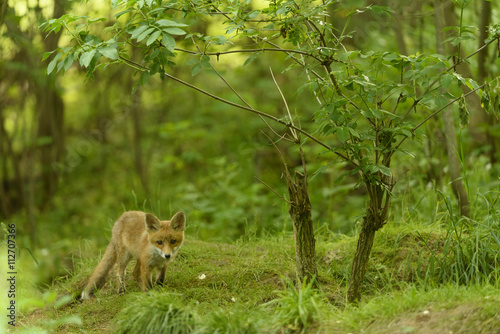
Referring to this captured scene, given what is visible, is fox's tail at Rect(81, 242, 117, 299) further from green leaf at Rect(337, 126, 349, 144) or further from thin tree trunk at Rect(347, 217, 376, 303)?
green leaf at Rect(337, 126, 349, 144)

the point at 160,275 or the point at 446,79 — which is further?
the point at 160,275

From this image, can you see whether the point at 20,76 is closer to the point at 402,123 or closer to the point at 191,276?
the point at 191,276

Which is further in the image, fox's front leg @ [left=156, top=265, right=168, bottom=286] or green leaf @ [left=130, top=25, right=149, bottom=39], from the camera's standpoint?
fox's front leg @ [left=156, top=265, right=168, bottom=286]

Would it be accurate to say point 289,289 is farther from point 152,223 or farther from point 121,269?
point 121,269

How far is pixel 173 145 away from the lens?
14078 mm

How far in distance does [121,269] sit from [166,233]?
2.55ft

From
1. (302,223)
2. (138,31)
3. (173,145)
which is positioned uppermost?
(138,31)

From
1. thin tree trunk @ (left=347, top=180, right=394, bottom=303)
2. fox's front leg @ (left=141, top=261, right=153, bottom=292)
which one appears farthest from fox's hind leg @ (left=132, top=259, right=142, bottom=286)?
thin tree trunk @ (left=347, top=180, right=394, bottom=303)

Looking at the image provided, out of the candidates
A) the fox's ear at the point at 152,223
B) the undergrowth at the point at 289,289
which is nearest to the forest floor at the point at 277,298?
the undergrowth at the point at 289,289

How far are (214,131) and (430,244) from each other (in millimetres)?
8508

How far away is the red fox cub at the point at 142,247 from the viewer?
4594 millimetres

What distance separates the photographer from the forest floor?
139 inches

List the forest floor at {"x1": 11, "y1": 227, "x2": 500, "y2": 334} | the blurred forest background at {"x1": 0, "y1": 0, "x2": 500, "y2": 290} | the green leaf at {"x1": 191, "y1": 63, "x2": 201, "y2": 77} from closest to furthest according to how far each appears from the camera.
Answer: the forest floor at {"x1": 11, "y1": 227, "x2": 500, "y2": 334} < the green leaf at {"x1": 191, "y1": 63, "x2": 201, "y2": 77} < the blurred forest background at {"x1": 0, "y1": 0, "x2": 500, "y2": 290}

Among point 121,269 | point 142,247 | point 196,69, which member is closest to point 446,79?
point 196,69
